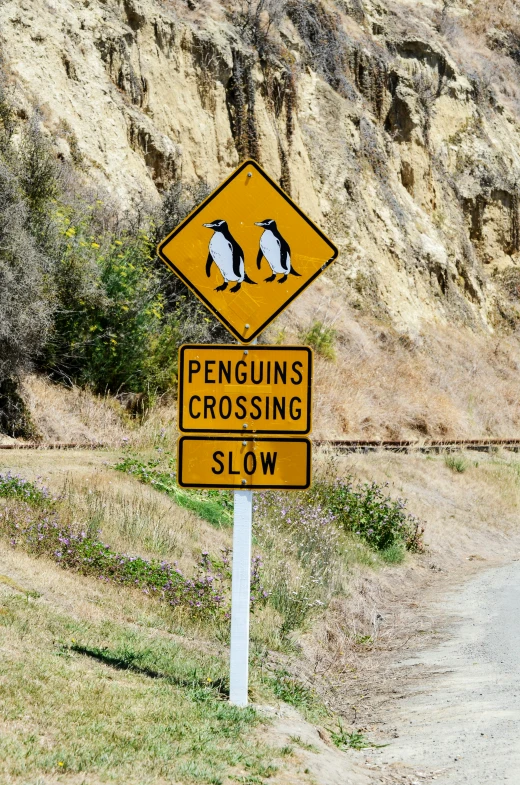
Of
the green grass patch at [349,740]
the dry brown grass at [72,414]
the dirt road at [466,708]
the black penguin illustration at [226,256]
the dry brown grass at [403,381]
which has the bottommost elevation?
the green grass patch at [349,740]

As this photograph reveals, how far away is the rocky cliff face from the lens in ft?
78.8

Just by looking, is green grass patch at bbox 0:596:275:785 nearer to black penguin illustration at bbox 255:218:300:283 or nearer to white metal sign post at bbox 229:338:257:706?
white metal sign post at bbox 229:338:257:706

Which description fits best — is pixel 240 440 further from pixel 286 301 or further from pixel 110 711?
pixel 110 711

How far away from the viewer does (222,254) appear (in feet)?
20.1

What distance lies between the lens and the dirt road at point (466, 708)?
19.4 ft

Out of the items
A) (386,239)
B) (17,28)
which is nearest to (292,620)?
(17,28)

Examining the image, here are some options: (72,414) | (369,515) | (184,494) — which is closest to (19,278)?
(72,414)

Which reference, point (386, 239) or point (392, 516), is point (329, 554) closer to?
point (392, 516)

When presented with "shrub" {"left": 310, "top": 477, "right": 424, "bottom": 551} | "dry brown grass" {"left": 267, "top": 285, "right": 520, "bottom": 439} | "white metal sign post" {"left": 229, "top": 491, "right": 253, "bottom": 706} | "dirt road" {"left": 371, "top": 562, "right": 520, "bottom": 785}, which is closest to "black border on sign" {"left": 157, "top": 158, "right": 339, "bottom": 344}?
"white metal sign post" {"left": 229, "top": 491, "right": 253, "bottom": 706}

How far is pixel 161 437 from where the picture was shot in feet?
48.9

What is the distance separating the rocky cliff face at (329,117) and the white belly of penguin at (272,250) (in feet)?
54.9

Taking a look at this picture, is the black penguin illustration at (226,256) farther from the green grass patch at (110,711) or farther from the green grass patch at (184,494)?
the green grass patch at (184,494)

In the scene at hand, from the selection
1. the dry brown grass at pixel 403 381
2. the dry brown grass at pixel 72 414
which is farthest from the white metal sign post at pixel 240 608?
the dry brown grass at pixel 403 381

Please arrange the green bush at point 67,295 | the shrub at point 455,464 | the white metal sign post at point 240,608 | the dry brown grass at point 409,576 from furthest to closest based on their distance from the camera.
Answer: the shrub at point 455,464, the green bush at point 67,295, the dry brown grass at point 409,576, the white metal sign post at point 240,608
